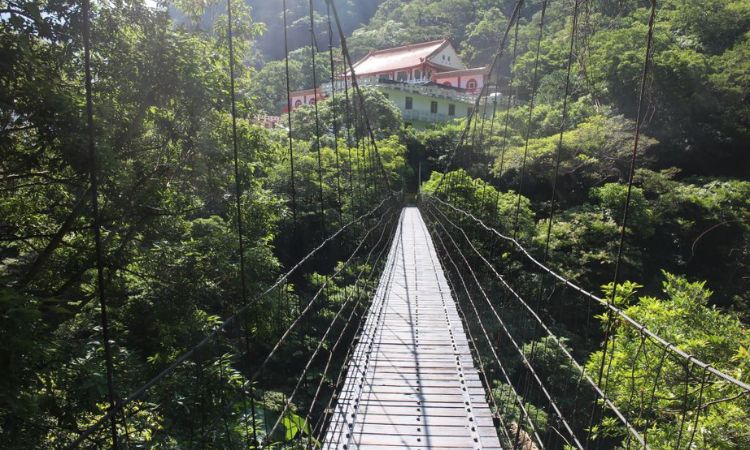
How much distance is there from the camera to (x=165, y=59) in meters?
3.54

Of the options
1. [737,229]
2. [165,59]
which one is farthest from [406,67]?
[165,59]

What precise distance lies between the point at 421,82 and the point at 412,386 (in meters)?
20.9

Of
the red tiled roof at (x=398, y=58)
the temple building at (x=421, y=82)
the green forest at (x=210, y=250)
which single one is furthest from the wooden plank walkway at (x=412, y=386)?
the red tiled roof at (x=398, y=58)

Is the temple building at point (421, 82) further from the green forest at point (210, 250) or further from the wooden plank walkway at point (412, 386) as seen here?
the wooden plank walkway at point (412, 386)

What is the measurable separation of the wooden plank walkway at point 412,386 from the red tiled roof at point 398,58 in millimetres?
20744

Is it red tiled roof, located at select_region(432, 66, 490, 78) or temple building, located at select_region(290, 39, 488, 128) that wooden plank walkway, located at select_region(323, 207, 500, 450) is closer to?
temple building, located at select_region(290, 39, 488, 128)

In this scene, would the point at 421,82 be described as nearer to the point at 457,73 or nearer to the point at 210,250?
the point at 457,73

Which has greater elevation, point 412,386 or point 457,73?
point 457,73

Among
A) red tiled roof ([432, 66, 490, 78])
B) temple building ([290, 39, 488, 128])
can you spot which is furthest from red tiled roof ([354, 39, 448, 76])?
red tiled roof ([432, 66, 490, 78])

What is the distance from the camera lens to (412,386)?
2416 millimetres

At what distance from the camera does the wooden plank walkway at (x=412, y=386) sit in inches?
78.1

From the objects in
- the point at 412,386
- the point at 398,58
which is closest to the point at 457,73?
the point at 398,58

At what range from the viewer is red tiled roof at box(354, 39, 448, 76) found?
75.7 feet

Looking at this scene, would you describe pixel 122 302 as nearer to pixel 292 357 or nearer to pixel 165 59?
pixel 165 59
